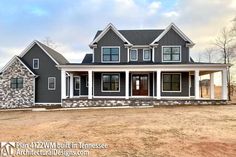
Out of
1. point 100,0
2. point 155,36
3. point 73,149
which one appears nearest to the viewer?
point 73,149

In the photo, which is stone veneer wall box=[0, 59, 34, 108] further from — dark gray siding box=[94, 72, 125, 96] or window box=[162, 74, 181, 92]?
window box=[162, 74, 181, 92]

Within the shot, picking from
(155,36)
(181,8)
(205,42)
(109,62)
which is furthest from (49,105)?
(205,42)

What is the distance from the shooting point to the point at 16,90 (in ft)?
94.2

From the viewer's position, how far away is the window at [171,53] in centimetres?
2567

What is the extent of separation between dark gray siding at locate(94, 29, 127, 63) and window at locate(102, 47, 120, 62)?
385 mm

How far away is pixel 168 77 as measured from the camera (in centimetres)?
2559

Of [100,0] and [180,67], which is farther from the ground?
[100,0]

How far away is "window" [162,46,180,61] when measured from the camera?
25.7 m

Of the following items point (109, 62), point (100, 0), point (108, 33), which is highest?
point (100, 0)

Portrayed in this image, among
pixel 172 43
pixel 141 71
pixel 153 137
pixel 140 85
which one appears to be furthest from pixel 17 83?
pixel 153 137

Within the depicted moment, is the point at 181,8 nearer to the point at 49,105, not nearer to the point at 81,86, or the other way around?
the point at 81,86

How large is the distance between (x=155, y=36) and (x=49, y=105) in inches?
521

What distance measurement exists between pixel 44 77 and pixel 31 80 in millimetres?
1385

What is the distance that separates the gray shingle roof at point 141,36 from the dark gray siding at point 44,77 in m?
8.36
